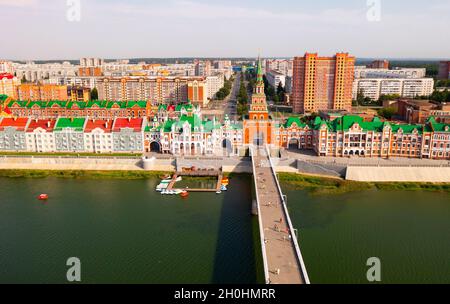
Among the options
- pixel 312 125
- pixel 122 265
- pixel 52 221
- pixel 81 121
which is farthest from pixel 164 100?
pixel 122 265

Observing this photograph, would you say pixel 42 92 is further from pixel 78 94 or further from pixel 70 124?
pixel 70 124

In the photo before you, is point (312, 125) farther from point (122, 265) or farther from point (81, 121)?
point (122, 265)

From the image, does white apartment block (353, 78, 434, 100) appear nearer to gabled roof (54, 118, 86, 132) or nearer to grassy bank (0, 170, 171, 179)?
gabled roof (54, 118, 86, 132)

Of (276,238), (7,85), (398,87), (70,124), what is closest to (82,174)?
(70,124)

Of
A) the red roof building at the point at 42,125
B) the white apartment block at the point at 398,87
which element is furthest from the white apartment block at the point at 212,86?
the red roof building at the point at 42,125

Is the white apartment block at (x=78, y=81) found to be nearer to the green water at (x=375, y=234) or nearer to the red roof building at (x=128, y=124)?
the red roof building at (x=128, y=124)
